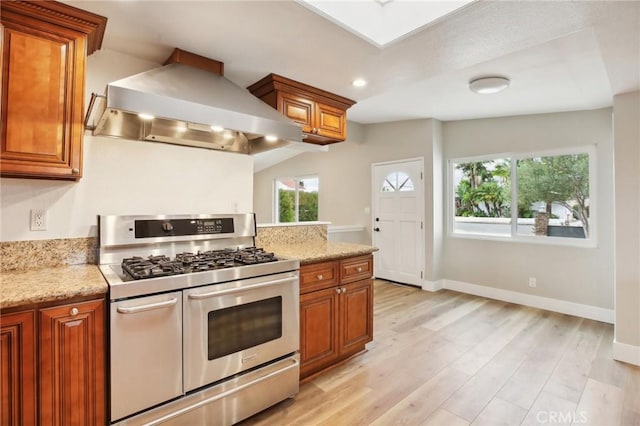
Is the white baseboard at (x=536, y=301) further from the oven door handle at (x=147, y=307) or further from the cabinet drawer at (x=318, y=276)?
the oven door handle at (x=147, y=307)

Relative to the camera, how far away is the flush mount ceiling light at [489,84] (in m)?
3.00

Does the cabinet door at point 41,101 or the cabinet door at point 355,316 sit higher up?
the cabinet door at point 41,101

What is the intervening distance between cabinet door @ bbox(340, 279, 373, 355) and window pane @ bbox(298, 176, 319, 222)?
148 inches

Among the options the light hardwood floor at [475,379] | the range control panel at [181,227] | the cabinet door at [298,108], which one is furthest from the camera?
the cabinet door at [298,108]

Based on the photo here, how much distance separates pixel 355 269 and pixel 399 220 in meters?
2.73

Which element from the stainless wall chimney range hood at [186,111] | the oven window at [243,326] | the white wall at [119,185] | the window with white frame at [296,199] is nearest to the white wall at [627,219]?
Answer: the stainless wall chimney range hood at [186,111]

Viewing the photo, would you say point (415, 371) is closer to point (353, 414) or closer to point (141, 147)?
point (353, 414)

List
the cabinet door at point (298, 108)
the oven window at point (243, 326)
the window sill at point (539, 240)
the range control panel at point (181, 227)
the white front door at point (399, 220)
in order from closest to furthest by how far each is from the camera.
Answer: the oven window at point (243, 326), the range control panel at point (181, 227), the cabinet door at point (298, 108), the window sill at point (539, 240), the white front door at point (399, 220)

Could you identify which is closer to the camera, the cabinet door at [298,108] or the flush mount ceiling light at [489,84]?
the cabinet door at [298,108]

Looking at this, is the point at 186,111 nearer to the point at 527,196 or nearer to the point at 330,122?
the point at 330,122

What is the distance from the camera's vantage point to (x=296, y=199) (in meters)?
6.88

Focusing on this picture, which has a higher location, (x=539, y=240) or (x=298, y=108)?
(x=298, y=108)

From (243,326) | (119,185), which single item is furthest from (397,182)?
(119,185)

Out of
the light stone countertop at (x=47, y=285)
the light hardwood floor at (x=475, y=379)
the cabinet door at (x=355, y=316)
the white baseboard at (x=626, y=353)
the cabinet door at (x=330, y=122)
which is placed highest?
the cabinet door at (x=330, y=122)
